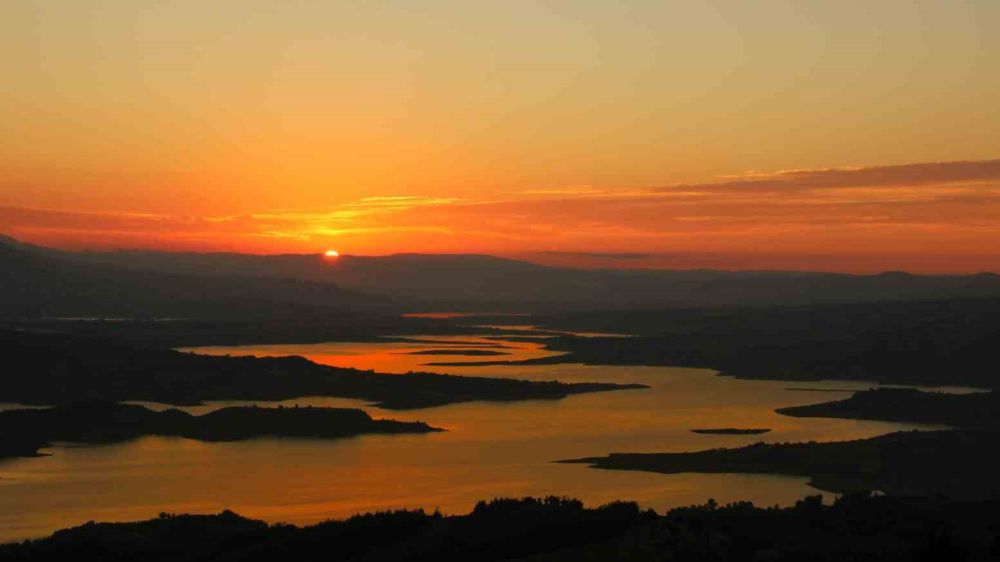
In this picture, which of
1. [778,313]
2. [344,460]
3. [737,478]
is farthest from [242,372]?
[778,313]

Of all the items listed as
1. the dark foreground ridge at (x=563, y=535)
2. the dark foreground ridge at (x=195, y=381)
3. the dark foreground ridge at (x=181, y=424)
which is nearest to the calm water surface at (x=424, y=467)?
the dark foreground ridge at (x=181, y=424)

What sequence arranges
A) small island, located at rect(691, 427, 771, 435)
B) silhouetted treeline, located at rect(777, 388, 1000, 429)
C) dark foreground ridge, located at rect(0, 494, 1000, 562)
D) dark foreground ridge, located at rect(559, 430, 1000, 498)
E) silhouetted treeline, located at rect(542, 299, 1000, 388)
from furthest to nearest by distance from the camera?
silhouetted treeline, located at rect(542, 299, 1000, 388)
silhouetted treeline, located at rect(777, 388, 1000, 429)
small island, located at rect(691, 427, 771, 435)
dark foreground ridge, located at rect(559, 430, 1000, 498)
dark foreground ridge, located at rect(0, 494, 1000, 562)

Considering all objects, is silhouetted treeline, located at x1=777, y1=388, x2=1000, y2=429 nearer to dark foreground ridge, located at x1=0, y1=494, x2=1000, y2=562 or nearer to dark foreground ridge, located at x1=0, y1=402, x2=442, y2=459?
dark foreground ridge, located at x1=0, y1=402, x2=442, y2=459

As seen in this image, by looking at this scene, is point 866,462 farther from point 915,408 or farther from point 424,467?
point 915,408

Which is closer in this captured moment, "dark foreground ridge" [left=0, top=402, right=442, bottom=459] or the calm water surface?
the calm water surface

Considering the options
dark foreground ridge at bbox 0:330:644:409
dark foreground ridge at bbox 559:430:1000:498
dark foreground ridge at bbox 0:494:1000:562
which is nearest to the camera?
dark foreground ridge at bbox 0:494:1000:562

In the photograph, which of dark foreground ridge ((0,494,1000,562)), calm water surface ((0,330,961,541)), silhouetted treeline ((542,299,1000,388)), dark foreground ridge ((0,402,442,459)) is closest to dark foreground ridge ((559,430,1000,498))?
calm water surface ((0,330,961,541))

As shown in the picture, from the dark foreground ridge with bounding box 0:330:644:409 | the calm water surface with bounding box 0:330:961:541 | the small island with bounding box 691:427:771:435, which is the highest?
the dark foreground ridge with bounding box 0:330:644:409
